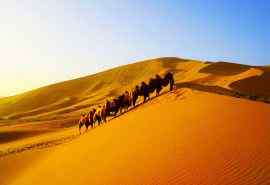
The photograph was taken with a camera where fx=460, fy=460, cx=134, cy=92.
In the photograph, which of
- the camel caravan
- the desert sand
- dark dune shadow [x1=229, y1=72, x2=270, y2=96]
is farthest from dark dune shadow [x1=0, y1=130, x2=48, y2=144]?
dark dune shadow [x1=229, y1=72, x2=270, y2=96]

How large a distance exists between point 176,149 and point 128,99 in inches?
454

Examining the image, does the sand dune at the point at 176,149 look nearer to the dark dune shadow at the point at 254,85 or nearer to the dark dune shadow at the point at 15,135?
the dark dune shadow at the point at 254,85

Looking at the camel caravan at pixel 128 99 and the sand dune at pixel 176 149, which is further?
the camel caravan at pixel 128 99

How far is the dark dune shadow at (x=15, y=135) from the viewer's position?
32.6m

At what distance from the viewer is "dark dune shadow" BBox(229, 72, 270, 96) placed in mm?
28812

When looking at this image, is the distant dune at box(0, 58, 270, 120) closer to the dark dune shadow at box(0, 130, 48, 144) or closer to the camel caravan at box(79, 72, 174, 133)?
the dark dune shadow at box(0, 130, 48, 144)

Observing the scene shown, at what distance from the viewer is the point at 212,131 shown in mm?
11070

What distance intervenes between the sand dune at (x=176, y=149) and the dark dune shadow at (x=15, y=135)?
15.6m

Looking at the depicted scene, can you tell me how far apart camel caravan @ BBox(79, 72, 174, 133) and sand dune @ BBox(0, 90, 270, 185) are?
3696 millimetres

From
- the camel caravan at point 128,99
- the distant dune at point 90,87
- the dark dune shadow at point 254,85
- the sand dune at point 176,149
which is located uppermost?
the sand dune at point 176,149

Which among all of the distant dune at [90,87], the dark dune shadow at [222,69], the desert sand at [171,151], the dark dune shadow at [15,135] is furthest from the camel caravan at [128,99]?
the distant dune at [90,87]

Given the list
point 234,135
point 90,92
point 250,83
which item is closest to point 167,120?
point 234,135

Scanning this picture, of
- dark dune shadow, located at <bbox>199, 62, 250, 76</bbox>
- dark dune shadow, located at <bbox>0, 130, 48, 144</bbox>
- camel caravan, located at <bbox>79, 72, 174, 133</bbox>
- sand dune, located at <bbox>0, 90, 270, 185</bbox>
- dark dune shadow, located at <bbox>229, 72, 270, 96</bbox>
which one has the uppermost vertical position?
sand dune, located at <bbox>0, 90, 270, 185</bbox>

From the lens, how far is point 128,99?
22156 millimetres
